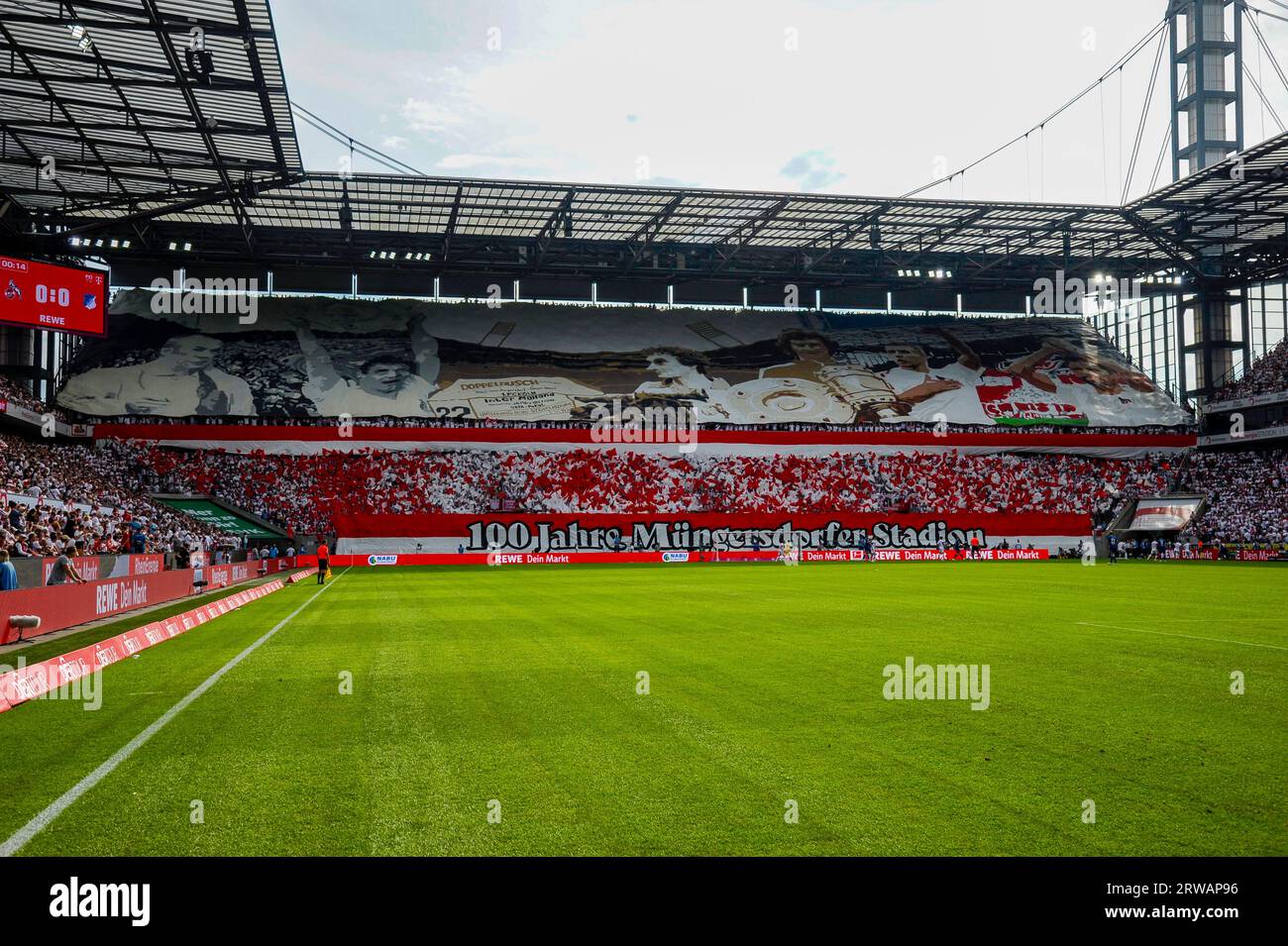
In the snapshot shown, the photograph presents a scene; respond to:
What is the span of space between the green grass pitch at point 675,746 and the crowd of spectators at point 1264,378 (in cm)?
5539

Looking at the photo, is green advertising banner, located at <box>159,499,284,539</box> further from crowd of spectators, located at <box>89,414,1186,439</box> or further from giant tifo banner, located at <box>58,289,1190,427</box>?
giant tifo banner, located at <box>58,289,1190,427</box>

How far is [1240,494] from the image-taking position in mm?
60656

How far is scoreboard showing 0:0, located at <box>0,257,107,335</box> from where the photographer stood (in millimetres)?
41406

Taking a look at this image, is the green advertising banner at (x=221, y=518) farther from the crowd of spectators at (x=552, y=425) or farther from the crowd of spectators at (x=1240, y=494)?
the crowd of spectators at (x=1240, y=494)

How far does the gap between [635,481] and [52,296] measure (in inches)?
1239

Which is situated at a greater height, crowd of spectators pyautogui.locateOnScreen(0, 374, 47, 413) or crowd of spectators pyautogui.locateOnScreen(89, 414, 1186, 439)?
crowd of spectators pyautogui.locateOnScreen(0, 374, 47, 413)

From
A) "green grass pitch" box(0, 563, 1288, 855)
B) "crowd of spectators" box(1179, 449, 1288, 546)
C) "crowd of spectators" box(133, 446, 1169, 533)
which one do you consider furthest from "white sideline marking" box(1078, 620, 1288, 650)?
"crowd of spectators" box(1179, 449, 1288, 546)

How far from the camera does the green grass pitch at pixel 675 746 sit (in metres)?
5.93

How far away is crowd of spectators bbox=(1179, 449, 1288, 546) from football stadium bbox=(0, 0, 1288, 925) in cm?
34

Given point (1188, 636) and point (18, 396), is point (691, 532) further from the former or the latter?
point (1188, 636)

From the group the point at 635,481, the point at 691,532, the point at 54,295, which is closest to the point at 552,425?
the point at 635,481
